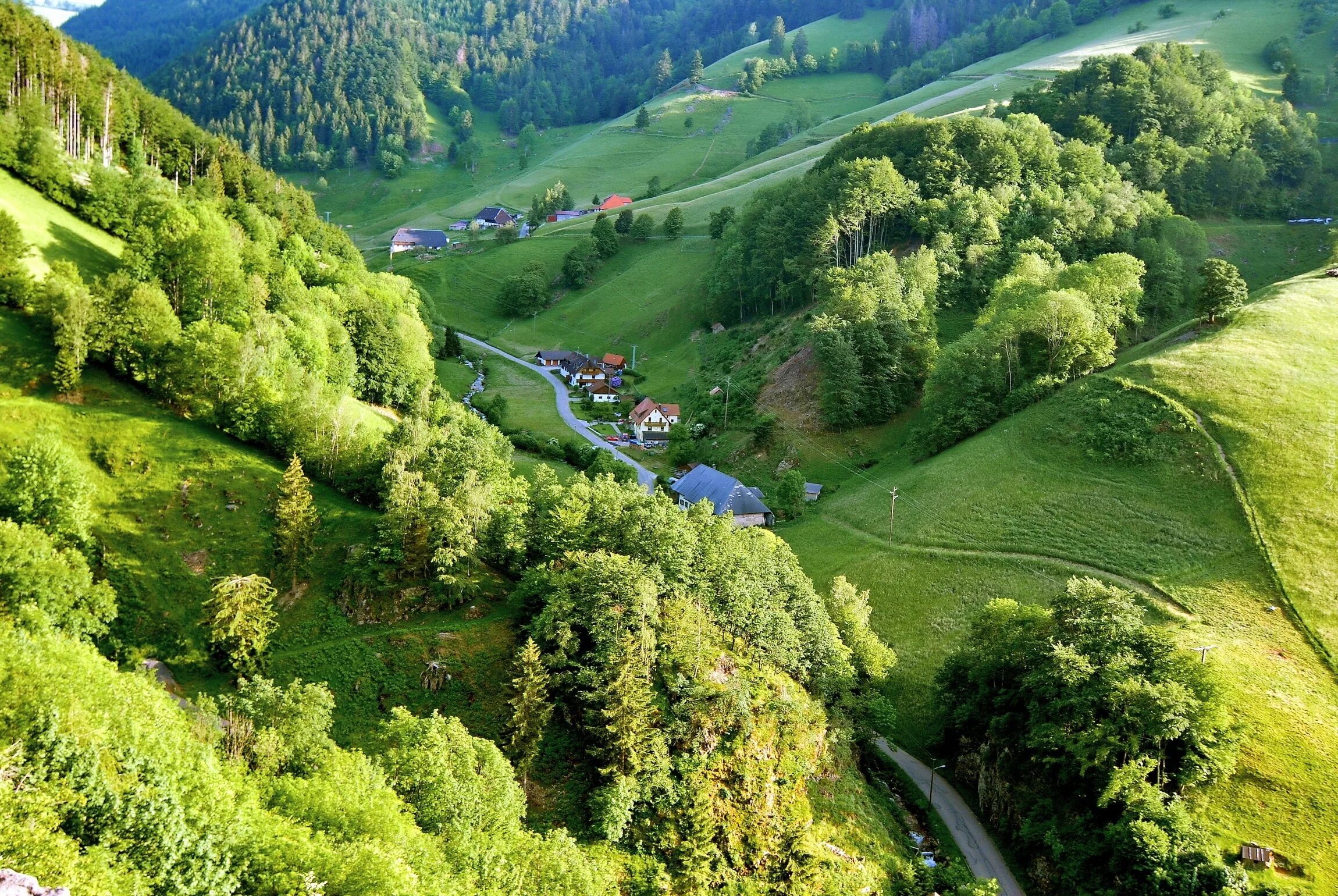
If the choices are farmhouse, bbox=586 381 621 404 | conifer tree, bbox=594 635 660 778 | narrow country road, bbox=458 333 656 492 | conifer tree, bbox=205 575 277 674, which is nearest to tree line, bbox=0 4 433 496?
conifer tree, bbox=205 575 277 674

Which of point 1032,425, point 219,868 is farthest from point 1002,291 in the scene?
point 219,868

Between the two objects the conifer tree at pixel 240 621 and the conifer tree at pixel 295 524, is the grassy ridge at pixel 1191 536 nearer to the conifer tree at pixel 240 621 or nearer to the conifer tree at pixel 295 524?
the conifer tree at pixel 295 524

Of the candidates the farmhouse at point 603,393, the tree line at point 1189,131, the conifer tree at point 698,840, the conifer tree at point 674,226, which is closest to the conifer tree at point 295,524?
the conifer tree at point 698,840

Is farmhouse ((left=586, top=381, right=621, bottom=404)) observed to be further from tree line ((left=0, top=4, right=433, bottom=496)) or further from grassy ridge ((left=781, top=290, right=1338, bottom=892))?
grassy ridge ((left=781, top=290, right=1338, bottom=892))

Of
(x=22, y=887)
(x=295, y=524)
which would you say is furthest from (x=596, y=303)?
→ (x=22, y=887)

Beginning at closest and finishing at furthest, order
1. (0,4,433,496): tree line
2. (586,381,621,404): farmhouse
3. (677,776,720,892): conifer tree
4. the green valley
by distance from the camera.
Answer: the green valley < (677,776,720,892): conifer tree < (0,4,433,496): tree line < (586,381,621,404): farmhouse

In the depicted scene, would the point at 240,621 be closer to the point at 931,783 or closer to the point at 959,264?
the point at 931,783
